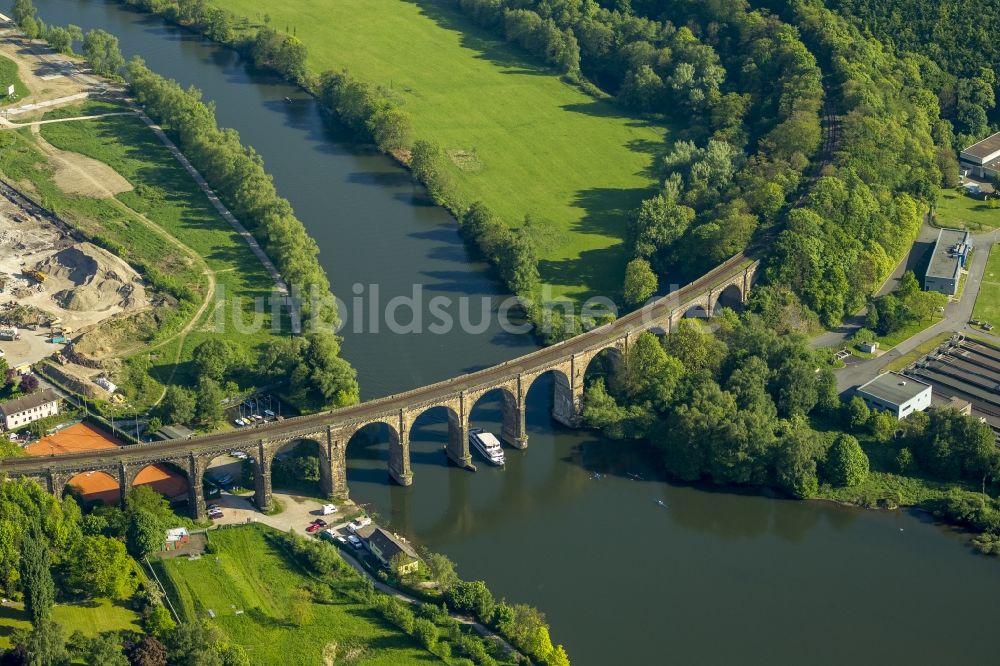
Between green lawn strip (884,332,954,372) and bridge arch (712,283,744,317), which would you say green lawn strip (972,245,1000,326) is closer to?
green lawn strip (884,332,954,372)

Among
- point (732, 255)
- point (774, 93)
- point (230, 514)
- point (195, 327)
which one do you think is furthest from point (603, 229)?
point (230, 514)

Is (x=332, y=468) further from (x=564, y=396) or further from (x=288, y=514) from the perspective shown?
(x=564, y=396)

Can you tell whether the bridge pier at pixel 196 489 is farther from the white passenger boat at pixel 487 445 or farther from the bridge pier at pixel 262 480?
the white passenger boat at pixel 487 445

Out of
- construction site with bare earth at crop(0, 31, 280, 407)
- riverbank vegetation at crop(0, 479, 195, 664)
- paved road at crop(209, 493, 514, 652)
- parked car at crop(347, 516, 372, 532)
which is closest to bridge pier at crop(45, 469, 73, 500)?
riverbank vegetation at crop(0, 479, 195, 664)

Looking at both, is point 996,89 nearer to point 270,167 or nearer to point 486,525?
point 270,167

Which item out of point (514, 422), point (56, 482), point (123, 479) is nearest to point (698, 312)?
point (514, 422)

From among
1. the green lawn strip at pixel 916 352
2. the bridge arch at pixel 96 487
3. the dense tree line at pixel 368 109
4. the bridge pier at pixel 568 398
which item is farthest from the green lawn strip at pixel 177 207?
the green lawn strip at pixel 916 352
